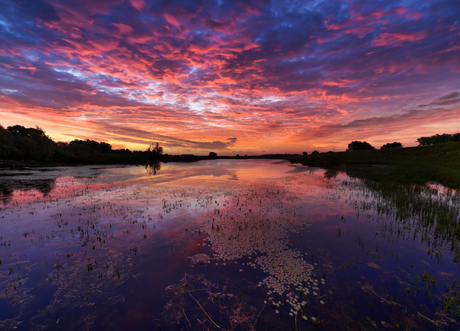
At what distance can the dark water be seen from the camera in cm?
511

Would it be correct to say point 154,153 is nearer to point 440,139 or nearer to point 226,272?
point 226,272

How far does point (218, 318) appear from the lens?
512 cm

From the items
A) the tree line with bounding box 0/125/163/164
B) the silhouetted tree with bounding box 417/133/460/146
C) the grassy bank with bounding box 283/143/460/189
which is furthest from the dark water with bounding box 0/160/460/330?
the silhouetted tree with bounding box 417/133/460/146

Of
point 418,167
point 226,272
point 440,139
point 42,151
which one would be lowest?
point 226,272

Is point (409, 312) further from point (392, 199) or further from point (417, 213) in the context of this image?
point (392, 199)

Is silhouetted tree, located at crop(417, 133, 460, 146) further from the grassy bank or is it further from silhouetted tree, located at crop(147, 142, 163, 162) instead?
silhouetted tree, located at crop(147, 142, 163, 162)

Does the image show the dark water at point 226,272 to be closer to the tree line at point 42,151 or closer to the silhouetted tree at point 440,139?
the tree line at point 42,151

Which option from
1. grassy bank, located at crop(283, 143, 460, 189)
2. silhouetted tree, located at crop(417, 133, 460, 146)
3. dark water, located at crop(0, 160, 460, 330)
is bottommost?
dark water, located at crop(0, 160, 460, 330)

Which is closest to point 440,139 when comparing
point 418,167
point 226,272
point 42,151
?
point 418,167

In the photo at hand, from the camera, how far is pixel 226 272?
7.22 m

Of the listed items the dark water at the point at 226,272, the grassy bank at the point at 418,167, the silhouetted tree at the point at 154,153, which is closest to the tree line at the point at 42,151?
the silhouetted tree at the point at 154,153

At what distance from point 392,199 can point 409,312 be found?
16.0 m

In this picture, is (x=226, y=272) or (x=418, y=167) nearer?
(x=226, y=272)

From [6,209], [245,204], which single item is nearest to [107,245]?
[245,204]
